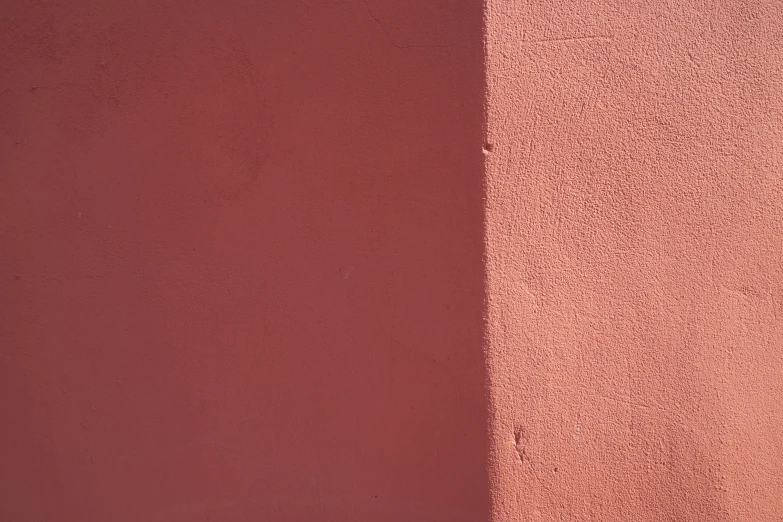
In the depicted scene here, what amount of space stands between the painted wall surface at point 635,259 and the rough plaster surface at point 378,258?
0.03ft

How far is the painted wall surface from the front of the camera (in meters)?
2.20

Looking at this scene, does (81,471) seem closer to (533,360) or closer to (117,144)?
(117,144)

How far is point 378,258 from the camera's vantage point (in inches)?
88.3

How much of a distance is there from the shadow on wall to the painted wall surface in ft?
0.46

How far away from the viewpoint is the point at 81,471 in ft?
7.75

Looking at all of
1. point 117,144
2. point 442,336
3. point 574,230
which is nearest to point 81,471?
point 117,144

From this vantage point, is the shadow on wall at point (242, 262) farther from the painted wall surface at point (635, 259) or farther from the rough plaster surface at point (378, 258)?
the painted wall surface at point (635, 259)

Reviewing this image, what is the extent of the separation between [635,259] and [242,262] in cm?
137

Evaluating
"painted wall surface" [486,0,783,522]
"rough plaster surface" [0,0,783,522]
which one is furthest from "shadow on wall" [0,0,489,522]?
"painted wall surface" [486,0,783,522]

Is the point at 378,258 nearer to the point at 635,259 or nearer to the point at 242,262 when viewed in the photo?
the point at 242,262

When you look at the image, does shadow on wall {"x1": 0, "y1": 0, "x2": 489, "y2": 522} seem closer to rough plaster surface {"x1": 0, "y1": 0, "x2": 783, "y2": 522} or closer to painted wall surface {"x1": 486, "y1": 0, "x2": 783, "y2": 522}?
rough plaster surface {"x1": 0, "y1": 0, "x2": 783, "y2": 522}

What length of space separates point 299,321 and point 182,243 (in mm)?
496

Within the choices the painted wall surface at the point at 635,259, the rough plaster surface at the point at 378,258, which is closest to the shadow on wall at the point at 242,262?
the rough plaster surface at the point at 378,258

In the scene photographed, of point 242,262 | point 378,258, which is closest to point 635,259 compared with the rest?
point 378,258
